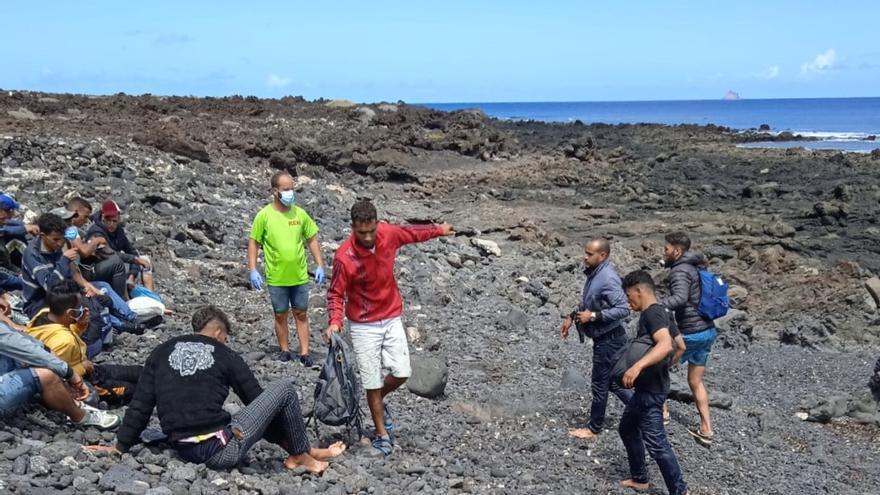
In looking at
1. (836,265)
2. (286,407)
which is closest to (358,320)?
(286,407)

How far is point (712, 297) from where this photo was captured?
6.91 metres

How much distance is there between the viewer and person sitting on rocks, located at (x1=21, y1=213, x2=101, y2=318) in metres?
6.98

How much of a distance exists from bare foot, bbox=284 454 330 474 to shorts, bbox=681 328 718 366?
11.1ft

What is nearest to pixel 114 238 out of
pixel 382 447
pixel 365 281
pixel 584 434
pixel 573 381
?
pixel 365 281

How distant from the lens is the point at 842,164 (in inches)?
1166

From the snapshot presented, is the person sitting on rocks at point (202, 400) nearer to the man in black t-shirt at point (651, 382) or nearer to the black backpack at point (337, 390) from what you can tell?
the black backpack at point (337, 390)

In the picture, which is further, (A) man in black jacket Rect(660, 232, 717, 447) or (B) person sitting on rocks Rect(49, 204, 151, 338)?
(B) person sitting on rocks Rect(49, 204, 151, 338)

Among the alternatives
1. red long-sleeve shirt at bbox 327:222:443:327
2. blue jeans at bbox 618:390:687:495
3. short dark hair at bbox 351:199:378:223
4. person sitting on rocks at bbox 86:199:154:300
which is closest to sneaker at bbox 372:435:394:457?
red long-sleeve shirt at bbox 327:222:443:327

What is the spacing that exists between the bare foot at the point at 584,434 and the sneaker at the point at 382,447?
180 cm

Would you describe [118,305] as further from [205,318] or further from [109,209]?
[205,318]

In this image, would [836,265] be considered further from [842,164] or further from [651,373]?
[842,164]

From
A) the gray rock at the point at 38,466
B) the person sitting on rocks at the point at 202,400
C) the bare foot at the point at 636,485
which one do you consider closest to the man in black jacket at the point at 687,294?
the bare foot at the point at 636,485

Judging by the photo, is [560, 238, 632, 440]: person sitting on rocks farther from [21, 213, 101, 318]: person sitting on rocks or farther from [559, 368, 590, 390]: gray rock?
[21, 213, 101, 318]: person sitting on rocks

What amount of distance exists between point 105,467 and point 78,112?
72.3 feet
